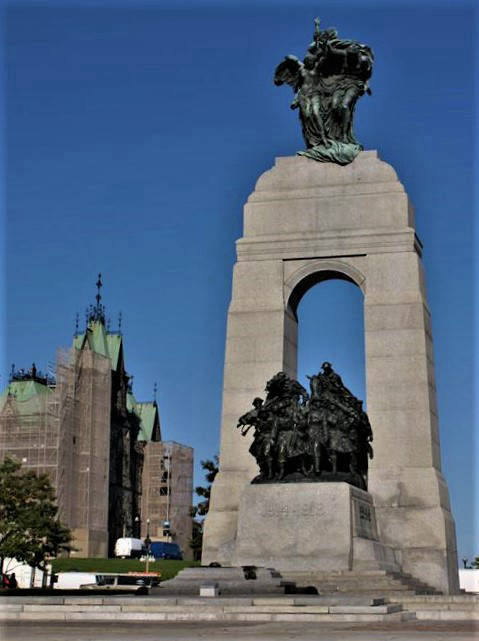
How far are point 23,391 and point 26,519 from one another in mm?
54114

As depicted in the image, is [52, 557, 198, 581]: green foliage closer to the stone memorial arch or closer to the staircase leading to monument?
the stone memorial arch

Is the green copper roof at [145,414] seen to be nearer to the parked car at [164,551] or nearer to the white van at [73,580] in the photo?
the parked car at [164,551]

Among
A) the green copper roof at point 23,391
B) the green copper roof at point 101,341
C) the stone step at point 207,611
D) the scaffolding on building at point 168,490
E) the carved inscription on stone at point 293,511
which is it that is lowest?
the stone step at point 207,611

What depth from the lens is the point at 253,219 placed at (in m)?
34.1

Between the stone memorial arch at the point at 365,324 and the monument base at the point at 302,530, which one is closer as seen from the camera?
the monument base at the point at 302,530

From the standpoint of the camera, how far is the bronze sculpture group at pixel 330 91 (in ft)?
113

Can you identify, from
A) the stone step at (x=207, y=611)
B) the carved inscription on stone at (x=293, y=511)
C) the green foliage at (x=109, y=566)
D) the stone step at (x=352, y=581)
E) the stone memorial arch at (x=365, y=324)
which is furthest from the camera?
the green foliage at (x=109, y=566)

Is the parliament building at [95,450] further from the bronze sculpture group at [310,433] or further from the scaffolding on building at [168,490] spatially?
the bronze sculpture group at [310,433]

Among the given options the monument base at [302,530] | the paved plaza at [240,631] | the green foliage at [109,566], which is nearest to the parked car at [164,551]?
the green foliage at [109,566]

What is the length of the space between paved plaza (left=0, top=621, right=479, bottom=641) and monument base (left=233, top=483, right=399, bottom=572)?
8581mm

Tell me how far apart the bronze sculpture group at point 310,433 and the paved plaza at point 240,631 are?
9.96 meters

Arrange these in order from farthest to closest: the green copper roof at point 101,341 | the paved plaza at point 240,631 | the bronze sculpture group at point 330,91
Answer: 1. the green copper roof at point 101,341
2. the bronze sculpture group at point 330,91
3. the paved plaza at point 240,631

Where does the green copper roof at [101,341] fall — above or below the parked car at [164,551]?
above

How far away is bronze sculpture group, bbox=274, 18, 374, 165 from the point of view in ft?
113
